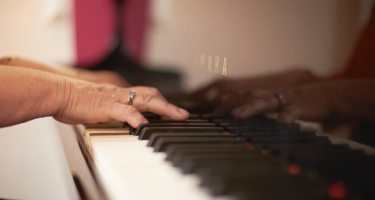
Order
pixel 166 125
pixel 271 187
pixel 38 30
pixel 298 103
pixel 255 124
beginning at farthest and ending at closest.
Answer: pixel 38 30, pixel 166 125, pixel 255 124, pixel 298 103, pixel 271 187

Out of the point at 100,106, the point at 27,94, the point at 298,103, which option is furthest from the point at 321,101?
the point at 27,94

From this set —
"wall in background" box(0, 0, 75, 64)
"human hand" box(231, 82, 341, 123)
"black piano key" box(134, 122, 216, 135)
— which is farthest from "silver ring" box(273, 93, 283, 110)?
"wall in background" box(0, 0, 75, 64)

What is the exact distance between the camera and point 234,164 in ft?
1.71

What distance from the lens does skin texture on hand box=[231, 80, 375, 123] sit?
45cm

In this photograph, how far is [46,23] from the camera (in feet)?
10.8

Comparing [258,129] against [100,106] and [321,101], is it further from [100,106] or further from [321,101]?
[100,106]

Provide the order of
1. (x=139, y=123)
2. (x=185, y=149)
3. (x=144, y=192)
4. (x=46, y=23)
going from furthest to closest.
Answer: (x=46, y=23) → (x=139, y=123) → (x=185, y=149) → (x=144, y=192)

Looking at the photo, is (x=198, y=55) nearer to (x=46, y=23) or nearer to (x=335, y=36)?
(x=335, y=36)

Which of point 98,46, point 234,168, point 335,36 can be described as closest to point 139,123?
point 234,168

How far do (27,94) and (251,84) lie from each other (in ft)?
1.85

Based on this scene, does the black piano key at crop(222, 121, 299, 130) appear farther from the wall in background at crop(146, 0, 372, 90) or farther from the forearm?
the forearm

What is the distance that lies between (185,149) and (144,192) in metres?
0.18

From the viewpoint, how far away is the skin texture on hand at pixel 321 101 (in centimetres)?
45

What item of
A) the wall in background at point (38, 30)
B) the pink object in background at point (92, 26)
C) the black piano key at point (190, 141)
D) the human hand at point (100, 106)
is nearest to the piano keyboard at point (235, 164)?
the black piano key at point (190, 141)
